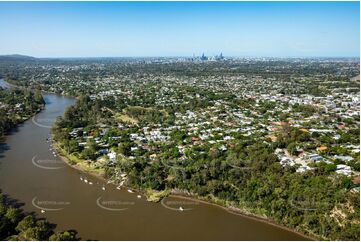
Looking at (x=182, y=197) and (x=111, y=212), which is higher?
(x=182, y=197)

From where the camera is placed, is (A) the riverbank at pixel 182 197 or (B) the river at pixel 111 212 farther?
(A) the riverbank at pixel 182 197

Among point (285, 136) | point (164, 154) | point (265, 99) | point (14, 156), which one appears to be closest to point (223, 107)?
point (265, 99)

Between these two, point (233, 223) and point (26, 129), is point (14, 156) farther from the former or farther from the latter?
point (233, 223)

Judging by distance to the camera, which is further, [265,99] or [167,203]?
[265,99]

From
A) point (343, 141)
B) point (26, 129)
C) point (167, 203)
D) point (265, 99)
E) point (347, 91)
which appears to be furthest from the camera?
point (347, 91)

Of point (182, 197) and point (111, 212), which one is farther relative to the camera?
point (182, 197)

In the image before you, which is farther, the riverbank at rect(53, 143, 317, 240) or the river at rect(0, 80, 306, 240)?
the riverbank at rect(53, 143, 317, 240)

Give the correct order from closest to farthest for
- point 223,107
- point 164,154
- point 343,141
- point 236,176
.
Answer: point 236,176
point 164,154
point 343,141
point 223,107

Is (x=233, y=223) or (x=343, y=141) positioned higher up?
(x=343, y=141)
